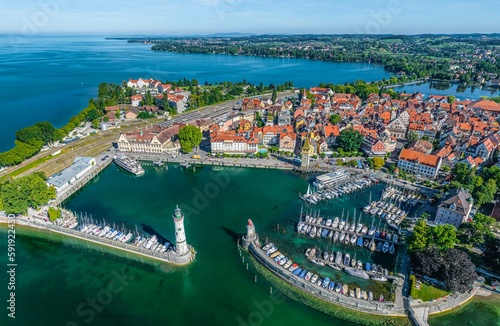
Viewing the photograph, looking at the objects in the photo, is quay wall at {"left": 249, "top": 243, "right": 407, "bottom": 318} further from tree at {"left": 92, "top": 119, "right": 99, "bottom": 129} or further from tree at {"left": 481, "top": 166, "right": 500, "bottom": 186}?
tree at {"left": 92, "top": 119, "right": 99, "bottom": 129}

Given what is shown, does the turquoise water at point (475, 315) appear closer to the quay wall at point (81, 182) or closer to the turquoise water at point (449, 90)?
the quay wall at point (81, 182)

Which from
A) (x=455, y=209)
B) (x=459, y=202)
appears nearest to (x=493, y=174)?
(x=459, y=202)

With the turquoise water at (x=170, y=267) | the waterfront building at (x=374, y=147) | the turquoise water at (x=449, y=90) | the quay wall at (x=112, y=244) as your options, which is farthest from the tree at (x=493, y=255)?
the turquoise water at (x=449, y=90)

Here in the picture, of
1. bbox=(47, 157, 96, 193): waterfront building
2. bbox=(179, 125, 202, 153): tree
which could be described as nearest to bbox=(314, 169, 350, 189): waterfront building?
bbox=(179, 125, 202, 153): tree

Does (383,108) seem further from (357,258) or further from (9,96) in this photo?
(9,96)

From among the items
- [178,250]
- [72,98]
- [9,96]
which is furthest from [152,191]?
[9,96]

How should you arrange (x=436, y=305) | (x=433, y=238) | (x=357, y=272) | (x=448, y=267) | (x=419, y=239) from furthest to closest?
(x=433, y=238) < (x=419, y=239) < (x=357, y=272) < (x=448, y=267) < (x=436, y=305)

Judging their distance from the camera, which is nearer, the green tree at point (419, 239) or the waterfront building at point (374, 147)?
the green tree at point (419, 239)

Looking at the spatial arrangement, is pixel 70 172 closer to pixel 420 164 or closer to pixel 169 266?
pixel 169 266
